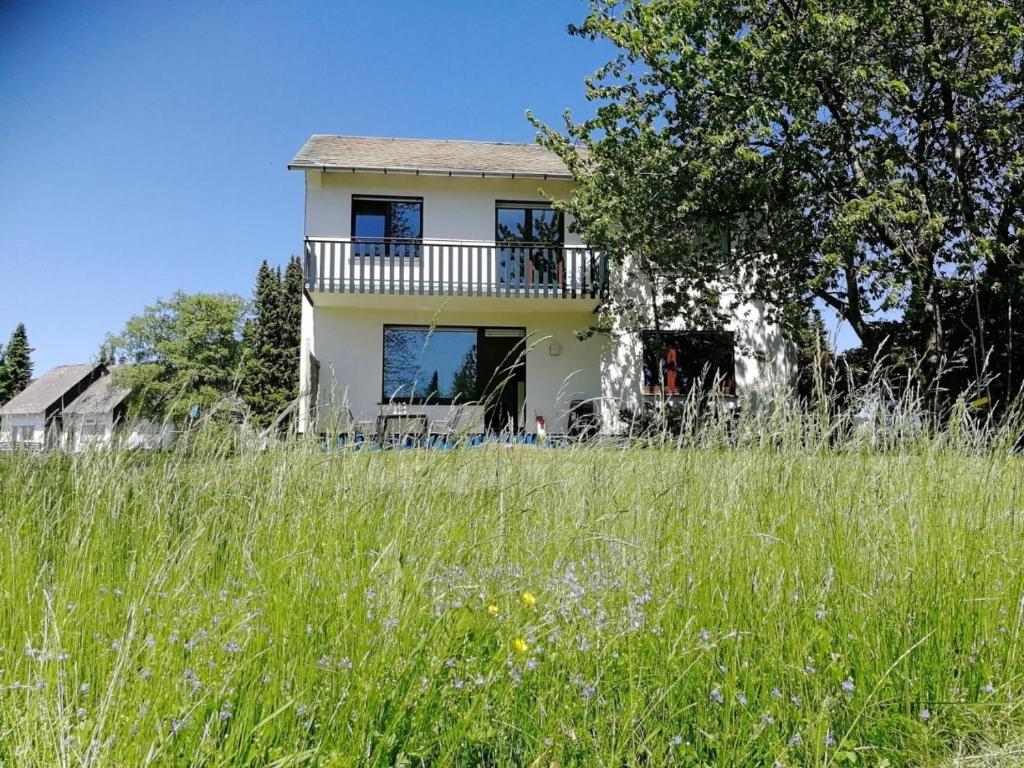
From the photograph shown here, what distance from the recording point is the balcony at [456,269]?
548 inches

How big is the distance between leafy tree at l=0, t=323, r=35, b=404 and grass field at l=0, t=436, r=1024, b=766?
44.6m

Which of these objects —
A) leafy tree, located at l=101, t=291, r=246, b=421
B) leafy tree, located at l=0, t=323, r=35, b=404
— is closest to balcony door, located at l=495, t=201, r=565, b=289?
leafy tree, located at l=101, t=291, r=246, b=421

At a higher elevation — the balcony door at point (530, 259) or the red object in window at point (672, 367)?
the balcony door at point (530, 259)

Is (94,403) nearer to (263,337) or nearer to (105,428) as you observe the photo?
(105,428)

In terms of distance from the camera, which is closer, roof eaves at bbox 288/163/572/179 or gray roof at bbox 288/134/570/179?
roof eaves at bbox 288/163/572/179

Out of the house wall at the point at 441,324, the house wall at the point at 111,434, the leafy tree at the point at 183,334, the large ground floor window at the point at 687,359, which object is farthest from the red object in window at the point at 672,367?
the leafy tree at the point at 183,334

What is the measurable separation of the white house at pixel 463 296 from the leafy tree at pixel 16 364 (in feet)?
111

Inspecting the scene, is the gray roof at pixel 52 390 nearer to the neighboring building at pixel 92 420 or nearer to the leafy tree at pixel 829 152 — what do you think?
the neighboring building at pixel 92 420

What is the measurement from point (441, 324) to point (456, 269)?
1.47 m

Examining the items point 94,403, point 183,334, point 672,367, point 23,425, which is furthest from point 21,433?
point 183,334

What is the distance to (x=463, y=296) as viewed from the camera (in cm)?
1403

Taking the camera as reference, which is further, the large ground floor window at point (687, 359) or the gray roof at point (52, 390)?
the large ground floor window at point (687, 359)

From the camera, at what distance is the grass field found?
1579 mm

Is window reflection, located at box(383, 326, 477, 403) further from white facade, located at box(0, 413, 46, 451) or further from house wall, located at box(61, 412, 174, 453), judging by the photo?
house wall, located at box(61, 412, 174, 453)
